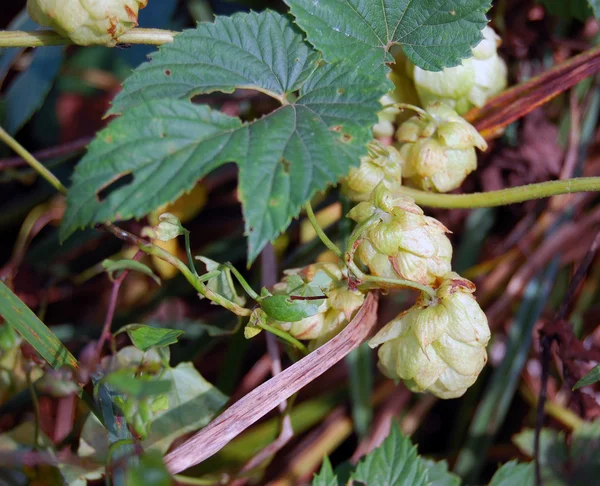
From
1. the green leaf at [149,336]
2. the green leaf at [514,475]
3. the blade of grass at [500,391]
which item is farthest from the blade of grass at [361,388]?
the green leaf at [149,336]

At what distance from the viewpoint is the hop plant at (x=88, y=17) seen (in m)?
0.79

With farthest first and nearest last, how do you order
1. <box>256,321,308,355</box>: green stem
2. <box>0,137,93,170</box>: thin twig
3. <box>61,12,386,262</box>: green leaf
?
<box>0,137,93,170</box>: thin twig → <box>256,321,308,355</box>: green stem → <box>61,12,386,262</box>: green leaf

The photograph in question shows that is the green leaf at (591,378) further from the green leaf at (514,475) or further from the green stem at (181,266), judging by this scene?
the green stem at (181,266)

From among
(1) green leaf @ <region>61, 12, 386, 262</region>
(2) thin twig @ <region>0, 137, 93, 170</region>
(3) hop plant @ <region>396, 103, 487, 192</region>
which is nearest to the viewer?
(1) green leaf @ <region>61, 12, 386, 262</region>

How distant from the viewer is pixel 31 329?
758 mm

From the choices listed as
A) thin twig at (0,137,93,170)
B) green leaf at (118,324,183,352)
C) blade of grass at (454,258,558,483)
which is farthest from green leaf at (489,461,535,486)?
thin twig at (0,137,93,170)

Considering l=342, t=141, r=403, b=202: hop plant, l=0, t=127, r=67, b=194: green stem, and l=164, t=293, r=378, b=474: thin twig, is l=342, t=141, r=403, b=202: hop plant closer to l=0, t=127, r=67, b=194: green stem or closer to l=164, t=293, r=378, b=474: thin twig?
l=164, t=293, r=378, b=474: thin twig

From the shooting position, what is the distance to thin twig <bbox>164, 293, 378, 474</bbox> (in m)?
0.77

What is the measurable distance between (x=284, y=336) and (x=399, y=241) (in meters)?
0.19

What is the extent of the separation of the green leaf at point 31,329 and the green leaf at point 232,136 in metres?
0.14

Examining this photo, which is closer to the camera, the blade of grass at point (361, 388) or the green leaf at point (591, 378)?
the green leaf at point (591, 378)

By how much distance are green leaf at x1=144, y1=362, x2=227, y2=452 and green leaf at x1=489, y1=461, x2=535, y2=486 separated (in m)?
0.44

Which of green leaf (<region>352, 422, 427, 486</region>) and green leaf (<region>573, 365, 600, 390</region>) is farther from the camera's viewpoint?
green leaf (<region>352, 422, 427, 486</region>)

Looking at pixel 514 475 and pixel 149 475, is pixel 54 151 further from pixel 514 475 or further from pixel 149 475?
pixel 514 475
